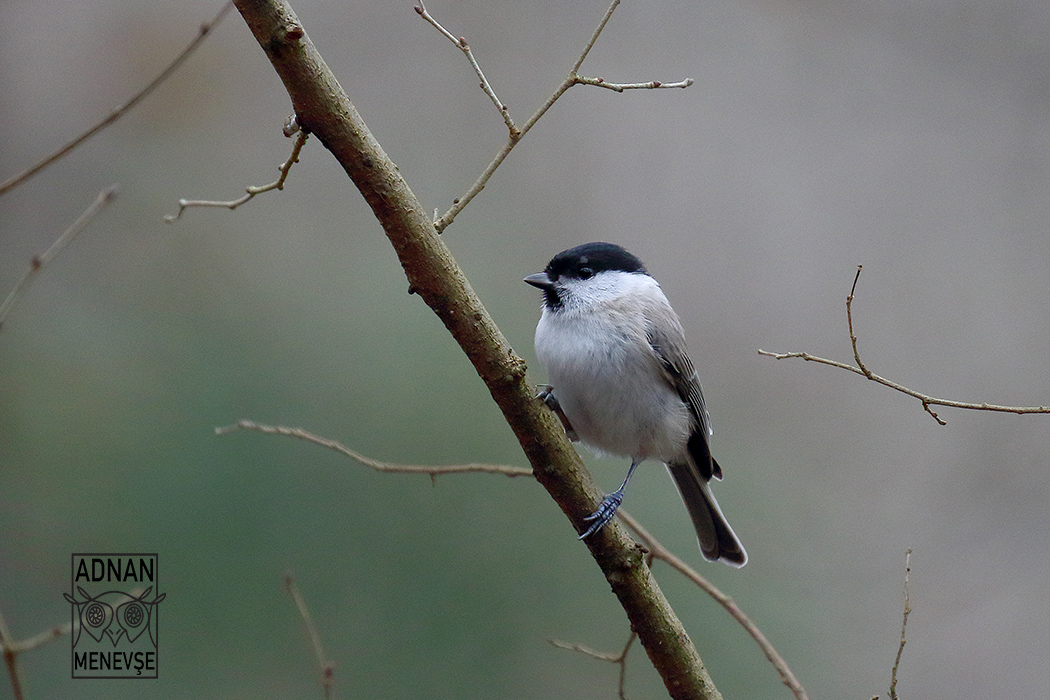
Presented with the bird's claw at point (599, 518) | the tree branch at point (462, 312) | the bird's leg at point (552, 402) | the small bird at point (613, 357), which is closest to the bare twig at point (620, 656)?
the tree branch at point (462, 312)

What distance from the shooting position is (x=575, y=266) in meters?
2.66

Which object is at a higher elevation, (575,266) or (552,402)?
(575,266)

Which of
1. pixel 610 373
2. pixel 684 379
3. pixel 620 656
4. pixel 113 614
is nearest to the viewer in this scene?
pixel 620 656

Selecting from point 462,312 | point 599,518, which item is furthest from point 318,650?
point 462,312

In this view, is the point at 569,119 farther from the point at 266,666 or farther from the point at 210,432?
the point at 266,666

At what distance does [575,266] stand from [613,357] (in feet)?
1.08

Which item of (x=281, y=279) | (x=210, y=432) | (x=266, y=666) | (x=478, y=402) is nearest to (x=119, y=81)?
Answer: (x=281, y=279)

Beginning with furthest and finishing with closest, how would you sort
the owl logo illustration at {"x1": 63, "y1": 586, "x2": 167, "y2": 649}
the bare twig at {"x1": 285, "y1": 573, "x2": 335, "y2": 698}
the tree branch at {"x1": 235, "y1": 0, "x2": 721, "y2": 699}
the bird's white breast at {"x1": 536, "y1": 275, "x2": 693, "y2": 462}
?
the bird's white breast at {"x1": 536, "y1": 275, "x2": 693, "y2": 462} < the owl logo illustration at {"x1": 63, "y1": 586, "x2": 167, "y2": 649} < the bare twig at {"x1": 285, "y1": 573, "x2": 335, "y2": 698} < the tree branch at {"x1": 235, "y1": 0, "x2": 721, "y2": 699}

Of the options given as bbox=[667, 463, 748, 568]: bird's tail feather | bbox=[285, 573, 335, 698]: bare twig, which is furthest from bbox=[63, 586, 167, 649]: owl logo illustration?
bbox=[667, 463, 748, 568]: bird's tail feather

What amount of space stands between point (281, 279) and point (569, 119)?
2525 millimetres

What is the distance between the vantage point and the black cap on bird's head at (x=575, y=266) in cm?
264

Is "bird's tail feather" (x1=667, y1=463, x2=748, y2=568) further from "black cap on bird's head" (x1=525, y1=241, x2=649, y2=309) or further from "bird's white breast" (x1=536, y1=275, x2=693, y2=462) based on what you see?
"black cap on bird's head" (x1=525, y1=241, x2=649, y2=309)

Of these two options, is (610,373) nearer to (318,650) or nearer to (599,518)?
(599,518)

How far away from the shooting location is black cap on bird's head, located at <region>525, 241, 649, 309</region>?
2.64 m
